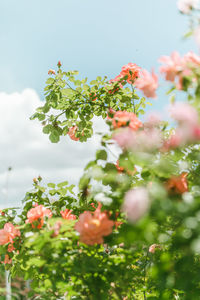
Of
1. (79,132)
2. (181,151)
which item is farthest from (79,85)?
(181,151)

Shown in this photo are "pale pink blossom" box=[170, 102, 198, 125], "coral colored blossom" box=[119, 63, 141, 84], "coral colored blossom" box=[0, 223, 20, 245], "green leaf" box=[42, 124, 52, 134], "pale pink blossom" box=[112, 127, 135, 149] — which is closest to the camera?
"pale pink blossom" box=[170, 102, 198, 125]

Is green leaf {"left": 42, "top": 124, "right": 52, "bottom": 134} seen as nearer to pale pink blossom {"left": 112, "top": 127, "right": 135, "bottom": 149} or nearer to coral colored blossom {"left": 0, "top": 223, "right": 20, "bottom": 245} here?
coral colored blossom {"left": 0, "top": 223, "right": 20, "bottom": 245}

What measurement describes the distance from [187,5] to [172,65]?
14.5 inches

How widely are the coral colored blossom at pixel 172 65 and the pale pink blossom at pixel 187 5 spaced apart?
0.27m

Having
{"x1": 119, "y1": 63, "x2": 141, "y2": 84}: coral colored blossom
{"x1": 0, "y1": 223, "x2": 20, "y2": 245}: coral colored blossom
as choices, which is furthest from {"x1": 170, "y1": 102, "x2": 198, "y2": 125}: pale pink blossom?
{"x1": 119, "y1": 63, "x2": 141, "y2": 84}: coral colored blossom

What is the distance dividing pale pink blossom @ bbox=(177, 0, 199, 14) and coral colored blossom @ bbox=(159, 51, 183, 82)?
0.27m

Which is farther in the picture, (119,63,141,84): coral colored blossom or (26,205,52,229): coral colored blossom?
(119,63,141,84): coral colored blossom

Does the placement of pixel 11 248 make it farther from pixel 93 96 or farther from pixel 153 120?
pixel 93 96

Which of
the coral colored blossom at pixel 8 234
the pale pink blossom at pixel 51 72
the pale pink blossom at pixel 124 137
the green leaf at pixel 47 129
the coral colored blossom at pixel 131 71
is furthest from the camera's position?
the pale pink blossom at pixel 51 72

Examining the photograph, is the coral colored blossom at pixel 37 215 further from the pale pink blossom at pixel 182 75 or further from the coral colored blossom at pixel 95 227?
the pale pink blossom at pixel 182 75

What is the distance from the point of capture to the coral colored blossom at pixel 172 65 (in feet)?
4.74

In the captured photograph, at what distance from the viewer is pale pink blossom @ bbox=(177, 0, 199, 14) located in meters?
1.56

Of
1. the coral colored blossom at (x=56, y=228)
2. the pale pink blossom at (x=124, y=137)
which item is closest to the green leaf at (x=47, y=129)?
the coral colored blossom at (x=56, y=228)

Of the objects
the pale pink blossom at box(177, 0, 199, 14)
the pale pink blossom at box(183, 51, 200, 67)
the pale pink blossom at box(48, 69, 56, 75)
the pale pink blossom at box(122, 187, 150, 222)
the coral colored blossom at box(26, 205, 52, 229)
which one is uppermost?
the pale pink blossom at box(48, 69, 56, 75)
